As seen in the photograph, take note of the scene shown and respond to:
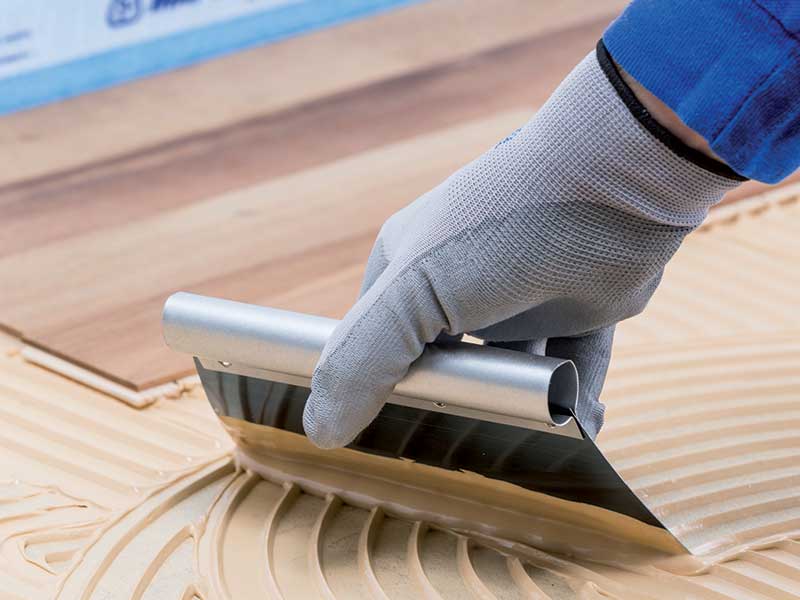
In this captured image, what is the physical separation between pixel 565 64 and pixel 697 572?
7.81 ft

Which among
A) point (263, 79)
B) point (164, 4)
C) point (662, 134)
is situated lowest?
point (263, 79)

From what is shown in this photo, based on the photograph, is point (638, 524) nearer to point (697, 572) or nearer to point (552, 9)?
point (697, 572)

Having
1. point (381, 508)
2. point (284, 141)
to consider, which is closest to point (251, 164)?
point (284, 141)

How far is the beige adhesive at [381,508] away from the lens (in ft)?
5.12

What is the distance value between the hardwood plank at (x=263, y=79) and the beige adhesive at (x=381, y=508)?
1.22 metres

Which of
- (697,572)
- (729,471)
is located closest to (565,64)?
(729,471)

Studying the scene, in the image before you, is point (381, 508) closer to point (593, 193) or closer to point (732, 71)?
point (593, 193)

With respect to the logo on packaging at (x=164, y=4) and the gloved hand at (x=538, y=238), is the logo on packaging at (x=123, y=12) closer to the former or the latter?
the logo on packaging at (x=164, y=4)

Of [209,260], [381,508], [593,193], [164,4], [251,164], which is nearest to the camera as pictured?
[593,193]

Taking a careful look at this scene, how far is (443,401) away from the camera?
5.06 feet

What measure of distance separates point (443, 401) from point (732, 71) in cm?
55

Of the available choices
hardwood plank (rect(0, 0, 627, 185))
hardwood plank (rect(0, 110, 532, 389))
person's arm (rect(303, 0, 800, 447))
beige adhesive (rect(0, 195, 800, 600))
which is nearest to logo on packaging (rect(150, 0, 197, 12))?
hardwood plank (rect(0, 0, 627, 185))

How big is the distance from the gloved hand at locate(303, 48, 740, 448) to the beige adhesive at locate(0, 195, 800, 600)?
0.70ft

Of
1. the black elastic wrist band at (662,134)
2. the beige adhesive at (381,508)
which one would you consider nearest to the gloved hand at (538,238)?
the black elastic wrist band at (662,134)
